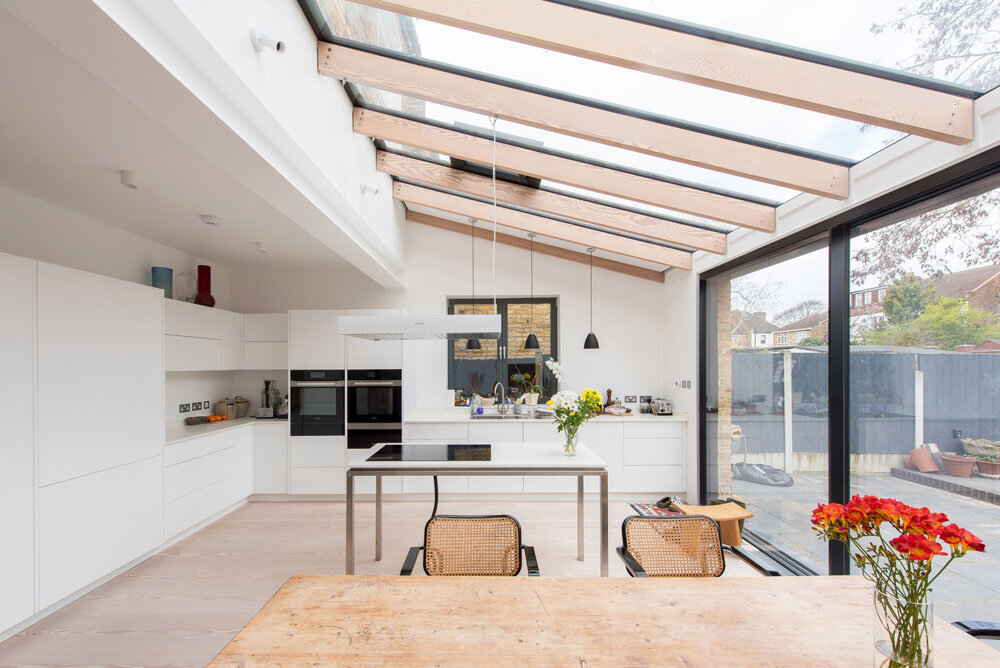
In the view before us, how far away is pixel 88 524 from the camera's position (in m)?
2.96

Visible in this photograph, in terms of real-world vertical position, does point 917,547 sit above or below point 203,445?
above

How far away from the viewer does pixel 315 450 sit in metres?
4.94

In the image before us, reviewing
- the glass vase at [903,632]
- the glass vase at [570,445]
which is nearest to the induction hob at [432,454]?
the glass vase at [570,445]

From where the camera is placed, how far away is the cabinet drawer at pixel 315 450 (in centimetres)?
494

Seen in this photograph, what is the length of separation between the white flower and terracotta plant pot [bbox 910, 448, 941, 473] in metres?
3.25

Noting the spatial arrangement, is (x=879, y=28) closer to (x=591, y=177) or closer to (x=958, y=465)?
(x=591, y=177)

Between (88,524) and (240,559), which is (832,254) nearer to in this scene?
(240,559)

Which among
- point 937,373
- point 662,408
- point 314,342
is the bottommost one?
point 662,408

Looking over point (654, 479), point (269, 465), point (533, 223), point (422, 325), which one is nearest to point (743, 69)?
point (422, 325)

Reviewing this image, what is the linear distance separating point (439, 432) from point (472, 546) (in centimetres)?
271

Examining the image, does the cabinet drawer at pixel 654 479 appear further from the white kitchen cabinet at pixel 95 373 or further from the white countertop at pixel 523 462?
the white kitchen cabinet at pixel 95 373

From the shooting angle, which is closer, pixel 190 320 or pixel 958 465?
pixel 958 465

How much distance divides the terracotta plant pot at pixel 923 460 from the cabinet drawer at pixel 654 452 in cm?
263

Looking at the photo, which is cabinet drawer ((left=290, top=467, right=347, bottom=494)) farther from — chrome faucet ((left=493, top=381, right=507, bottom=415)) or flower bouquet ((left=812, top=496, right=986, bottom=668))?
flower bouquet ((left=812, top=496, right=986, bottom=668))
